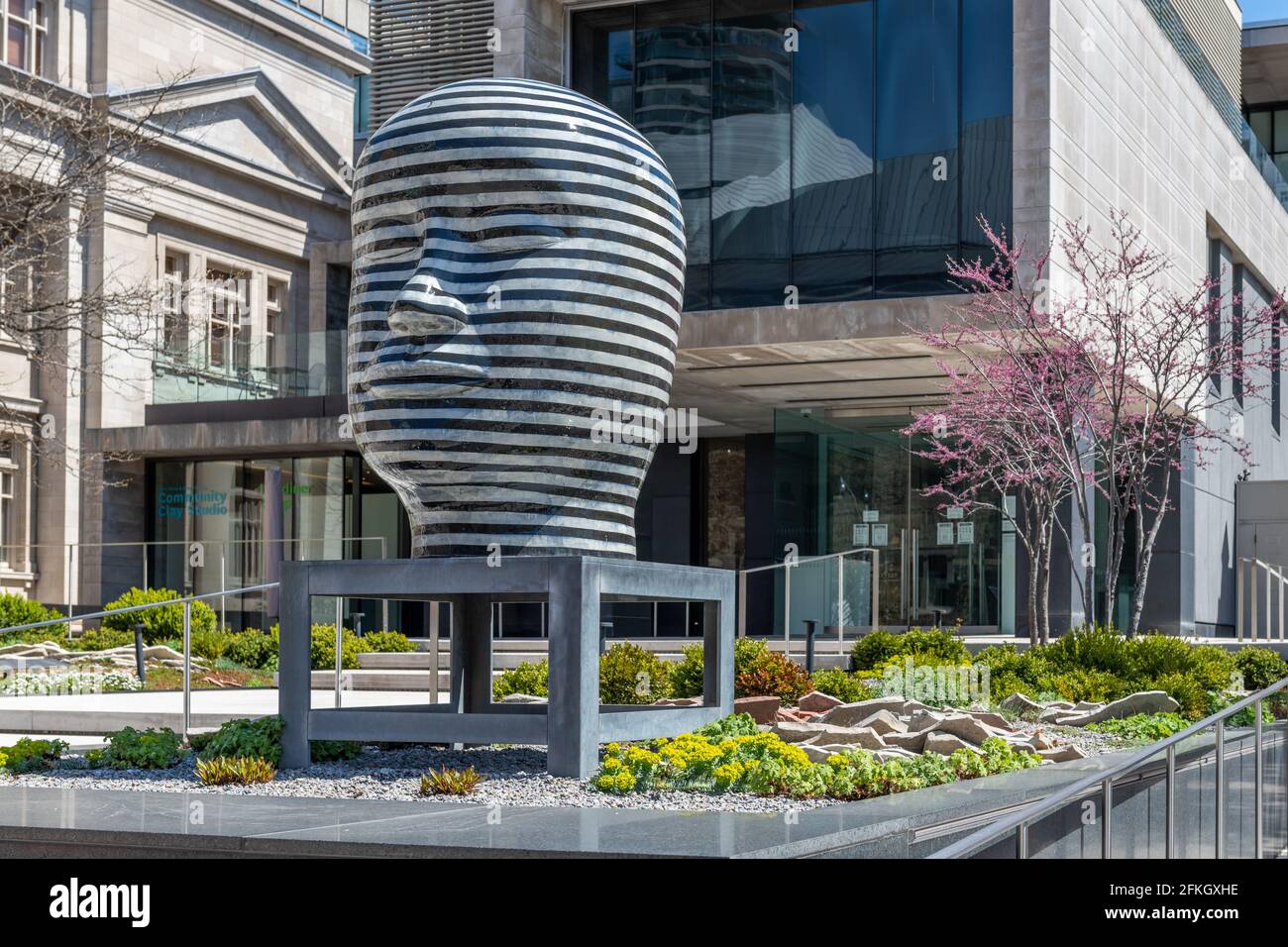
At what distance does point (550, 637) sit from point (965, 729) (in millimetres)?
3306

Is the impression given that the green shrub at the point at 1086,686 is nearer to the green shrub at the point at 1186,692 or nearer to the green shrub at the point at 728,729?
the green shrub at the point at 1186,692

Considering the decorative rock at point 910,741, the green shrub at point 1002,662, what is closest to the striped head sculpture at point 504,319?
the decorative rock at point 910,741

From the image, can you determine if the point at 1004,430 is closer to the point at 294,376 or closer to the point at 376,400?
the point at 376,400

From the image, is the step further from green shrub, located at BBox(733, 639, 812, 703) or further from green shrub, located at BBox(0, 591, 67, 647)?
green shrub, located at BBox(733, 639, 812, 703)

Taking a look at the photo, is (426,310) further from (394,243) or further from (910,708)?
(910,708)

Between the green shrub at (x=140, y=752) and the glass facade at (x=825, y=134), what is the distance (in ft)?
52.4

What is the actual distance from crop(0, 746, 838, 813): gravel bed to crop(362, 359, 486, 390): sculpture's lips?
7.60 ft

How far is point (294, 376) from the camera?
32.9 metres

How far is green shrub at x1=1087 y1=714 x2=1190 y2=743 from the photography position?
497 inches

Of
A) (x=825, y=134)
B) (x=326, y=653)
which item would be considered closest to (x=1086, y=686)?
(x=326, y=653)

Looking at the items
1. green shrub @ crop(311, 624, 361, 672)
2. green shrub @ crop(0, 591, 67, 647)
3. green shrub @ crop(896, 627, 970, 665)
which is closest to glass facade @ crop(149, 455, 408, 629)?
green shrub @ crop(0, 591, 67, 647)

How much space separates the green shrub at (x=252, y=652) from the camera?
23688mm

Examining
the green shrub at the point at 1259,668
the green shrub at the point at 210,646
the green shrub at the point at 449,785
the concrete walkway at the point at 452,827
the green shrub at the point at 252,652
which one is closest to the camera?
A: the concrete walkway at the point at 452,827
